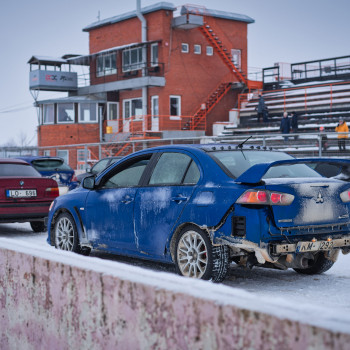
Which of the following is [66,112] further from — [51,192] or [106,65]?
[51,192]

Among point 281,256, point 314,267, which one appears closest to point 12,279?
point 281,256

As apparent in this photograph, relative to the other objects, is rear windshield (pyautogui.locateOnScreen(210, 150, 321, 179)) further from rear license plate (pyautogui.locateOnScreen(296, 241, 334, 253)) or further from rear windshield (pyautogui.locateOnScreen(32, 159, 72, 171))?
rear windshield (pyautogui.locateOnScreen(32, 159, 72, 171))

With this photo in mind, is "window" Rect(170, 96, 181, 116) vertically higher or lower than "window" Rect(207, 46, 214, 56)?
lower

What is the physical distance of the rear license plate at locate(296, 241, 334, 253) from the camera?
684 centimetres

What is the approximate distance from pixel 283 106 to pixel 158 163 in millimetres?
34609

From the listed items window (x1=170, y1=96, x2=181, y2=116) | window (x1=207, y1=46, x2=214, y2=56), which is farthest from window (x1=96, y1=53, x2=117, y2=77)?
window (x1=207, y1=46, x2=214, y2=56)

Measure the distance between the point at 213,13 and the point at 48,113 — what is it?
46.9ft

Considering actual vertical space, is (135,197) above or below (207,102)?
below

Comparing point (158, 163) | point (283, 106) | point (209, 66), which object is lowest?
point (158, 163)

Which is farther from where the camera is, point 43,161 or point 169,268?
point 43,161

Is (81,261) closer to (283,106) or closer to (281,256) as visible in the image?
(281,256)

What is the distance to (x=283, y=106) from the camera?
41875 millimetres

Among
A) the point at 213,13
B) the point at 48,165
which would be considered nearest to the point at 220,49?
the point at 213,13

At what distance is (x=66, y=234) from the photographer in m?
9.39
